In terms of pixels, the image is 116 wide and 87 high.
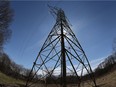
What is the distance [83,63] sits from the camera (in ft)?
49.2

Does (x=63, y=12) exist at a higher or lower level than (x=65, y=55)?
higher

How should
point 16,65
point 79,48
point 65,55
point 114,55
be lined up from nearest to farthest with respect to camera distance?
point 65,55, point 79,48, point 114,55, point 16,65

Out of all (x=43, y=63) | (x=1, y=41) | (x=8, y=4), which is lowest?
(x=43, y=63)

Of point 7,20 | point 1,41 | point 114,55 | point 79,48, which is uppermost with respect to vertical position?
point 114,55

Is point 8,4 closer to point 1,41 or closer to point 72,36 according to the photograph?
point 1,41

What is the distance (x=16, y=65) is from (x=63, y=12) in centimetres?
6339

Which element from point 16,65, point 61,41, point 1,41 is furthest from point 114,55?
point 61,41

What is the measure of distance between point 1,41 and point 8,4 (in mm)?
5642

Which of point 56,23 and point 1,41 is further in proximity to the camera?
point 1,41

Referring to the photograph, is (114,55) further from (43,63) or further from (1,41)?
(43,63)

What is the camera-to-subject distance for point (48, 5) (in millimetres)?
17469

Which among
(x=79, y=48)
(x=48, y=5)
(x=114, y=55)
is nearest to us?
(x=79, y=48)

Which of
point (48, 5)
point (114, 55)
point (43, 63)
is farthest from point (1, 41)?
point (114, 55)

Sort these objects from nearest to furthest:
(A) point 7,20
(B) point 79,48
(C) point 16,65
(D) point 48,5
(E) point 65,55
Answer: (E) point 65,55 → (B) point 79,48 → (D) point 48,5 → (A) point 7,20 → (C) point 16,65
